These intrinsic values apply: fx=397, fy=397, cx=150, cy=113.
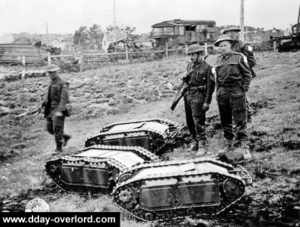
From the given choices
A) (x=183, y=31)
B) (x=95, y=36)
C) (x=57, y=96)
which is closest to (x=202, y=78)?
(x=57, y=96)

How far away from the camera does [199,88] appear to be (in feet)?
24.1

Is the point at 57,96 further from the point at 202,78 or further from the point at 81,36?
the point at 81,36

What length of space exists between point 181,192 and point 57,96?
191 inches

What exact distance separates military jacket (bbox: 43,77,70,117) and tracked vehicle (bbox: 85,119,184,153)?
1.20 metres

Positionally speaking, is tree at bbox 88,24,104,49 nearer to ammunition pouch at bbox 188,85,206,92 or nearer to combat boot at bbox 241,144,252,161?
ammunition pouch at bbox 188,85,206,92

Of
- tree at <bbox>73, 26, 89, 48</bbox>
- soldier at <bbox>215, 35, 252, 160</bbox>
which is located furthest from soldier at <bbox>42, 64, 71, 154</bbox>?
tree at <bbox>73, 26, 89, 48</bbox>

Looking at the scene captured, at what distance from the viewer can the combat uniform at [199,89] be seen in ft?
23.7

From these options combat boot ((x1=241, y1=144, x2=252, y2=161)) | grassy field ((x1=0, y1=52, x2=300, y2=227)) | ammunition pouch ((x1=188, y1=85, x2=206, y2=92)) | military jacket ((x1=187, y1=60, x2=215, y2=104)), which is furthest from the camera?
ammunition pouch ((x1=188, y1=85, x2=206, y2=92))

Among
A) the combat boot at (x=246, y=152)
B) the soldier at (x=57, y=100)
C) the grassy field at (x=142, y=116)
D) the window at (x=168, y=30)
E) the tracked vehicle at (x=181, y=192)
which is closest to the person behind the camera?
the tracked vehicle at (x=181, y=192)

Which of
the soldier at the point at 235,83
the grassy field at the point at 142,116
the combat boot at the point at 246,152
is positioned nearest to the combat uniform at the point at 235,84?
the soldier at the point at 235,83

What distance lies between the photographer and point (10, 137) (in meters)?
12.0

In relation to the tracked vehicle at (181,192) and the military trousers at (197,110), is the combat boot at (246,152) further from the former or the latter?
the tracked vehicle at (181,192)

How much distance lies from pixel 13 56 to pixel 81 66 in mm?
11965

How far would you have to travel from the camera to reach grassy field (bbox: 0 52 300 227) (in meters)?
5.72
